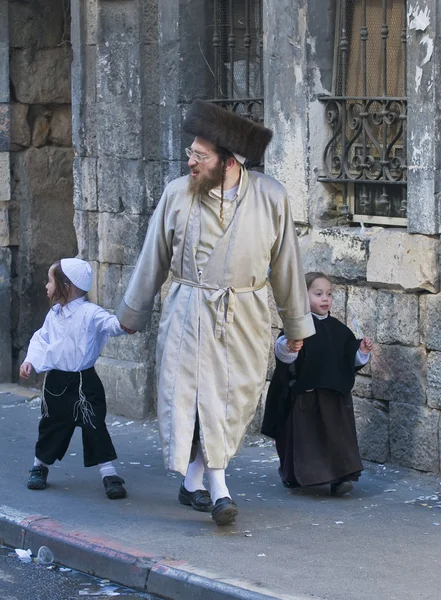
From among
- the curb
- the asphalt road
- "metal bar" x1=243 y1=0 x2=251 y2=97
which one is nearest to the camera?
the curb

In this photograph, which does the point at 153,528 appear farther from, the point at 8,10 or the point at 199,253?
the point at 8,10

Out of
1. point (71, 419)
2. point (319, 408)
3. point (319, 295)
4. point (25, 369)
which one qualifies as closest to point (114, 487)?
point (71, 419)

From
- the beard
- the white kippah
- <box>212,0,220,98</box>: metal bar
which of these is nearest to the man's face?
the beard

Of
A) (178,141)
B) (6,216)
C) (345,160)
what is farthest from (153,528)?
(6,216)

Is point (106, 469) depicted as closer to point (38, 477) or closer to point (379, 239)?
point (38, 477)

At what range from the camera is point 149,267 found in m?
6.29

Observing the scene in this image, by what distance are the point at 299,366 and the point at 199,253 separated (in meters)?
0.96

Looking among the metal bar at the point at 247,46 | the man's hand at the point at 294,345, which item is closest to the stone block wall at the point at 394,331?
the man's hand at the point at 294,345

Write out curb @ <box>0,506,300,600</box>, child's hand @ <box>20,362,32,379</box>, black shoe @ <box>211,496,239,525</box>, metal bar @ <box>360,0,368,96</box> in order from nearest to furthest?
1. curb @ <box>0,506,300,600</box>
2. black shoe @ <box>211,496,239,525</box>
3. child's hand @ <box>20,362,32,379</box>
4. metal bar @ <box>360,0,368,96</box>

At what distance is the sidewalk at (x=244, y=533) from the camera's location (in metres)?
5.34

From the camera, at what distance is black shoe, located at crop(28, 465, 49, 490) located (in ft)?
22.9

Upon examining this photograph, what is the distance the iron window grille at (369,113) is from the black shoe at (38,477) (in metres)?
2.31

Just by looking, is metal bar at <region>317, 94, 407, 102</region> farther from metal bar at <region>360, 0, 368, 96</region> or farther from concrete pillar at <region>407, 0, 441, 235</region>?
concrete pillar at <region>407, 0, 441, 235</region>

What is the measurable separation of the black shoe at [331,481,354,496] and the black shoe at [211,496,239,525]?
2.83 ft
